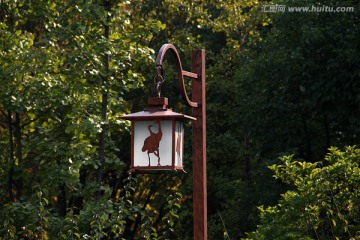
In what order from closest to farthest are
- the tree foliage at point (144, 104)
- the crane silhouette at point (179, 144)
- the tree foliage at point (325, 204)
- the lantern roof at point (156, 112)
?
the lantern roof at point (156, 112) < the crane silhouette at point (179, 144) < the tree foliage at point (325, 204) < the tree foliage at point (144, 104)

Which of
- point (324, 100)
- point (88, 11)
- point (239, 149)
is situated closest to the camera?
Answer: point (88, 11)

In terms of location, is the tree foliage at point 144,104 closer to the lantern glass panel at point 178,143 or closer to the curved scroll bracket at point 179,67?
the curved scroll bracket at point 179,67

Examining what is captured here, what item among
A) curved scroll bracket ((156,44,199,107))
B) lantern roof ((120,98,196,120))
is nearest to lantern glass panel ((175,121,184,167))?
lantern roof ((120,98,196,120))

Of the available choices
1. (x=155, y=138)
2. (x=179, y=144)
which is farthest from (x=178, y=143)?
(x=155, y=138)

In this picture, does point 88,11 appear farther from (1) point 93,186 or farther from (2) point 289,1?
(2) point 289,1

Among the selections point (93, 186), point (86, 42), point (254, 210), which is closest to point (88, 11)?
point (86, 42)

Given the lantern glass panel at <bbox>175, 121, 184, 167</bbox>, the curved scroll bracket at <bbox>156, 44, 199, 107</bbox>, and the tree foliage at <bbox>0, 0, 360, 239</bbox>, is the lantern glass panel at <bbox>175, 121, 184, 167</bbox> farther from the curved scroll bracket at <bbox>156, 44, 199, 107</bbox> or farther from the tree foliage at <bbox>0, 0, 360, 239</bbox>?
the tree foliage at <bbox>0, 0, 360, 239</bbox>

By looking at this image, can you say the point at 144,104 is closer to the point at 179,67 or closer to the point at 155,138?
the point at 179,67

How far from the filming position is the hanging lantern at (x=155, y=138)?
7562 mm

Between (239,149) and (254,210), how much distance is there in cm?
226

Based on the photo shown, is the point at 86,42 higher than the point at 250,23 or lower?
lower

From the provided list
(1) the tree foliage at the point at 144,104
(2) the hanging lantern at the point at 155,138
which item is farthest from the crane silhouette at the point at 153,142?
(1) the tree foliage at the point at 144,104

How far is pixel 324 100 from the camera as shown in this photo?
19375 mm

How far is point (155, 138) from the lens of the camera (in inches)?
299
